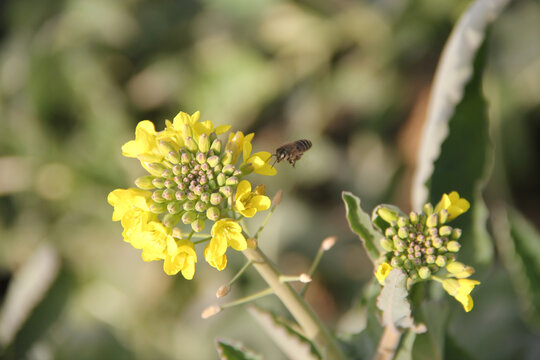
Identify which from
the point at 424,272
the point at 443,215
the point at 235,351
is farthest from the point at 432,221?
the point at 235,351

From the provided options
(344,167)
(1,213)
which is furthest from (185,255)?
(1,213)

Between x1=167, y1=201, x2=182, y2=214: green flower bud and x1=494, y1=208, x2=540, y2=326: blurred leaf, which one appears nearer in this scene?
x1=167, y1=201, x2=182, y2=214: green flower bud

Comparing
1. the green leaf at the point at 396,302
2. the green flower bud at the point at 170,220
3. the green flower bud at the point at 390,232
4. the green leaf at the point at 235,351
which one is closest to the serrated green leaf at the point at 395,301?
the green leaf at the point at 396,302

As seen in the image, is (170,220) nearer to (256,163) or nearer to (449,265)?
(256,163)

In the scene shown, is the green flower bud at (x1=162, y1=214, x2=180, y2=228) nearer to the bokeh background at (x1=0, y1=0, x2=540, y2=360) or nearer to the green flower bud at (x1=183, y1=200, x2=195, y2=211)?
the green flower bud at (x1=183, y1=200, x2=195, y2=211)

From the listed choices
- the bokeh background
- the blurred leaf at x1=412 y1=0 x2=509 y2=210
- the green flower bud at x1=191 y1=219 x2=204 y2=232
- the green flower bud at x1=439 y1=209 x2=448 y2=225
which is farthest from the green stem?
the bokeh background
